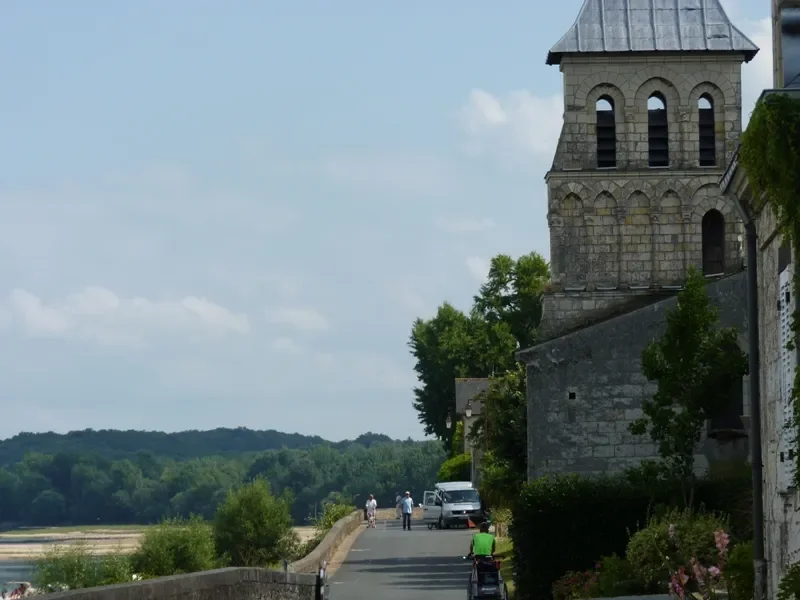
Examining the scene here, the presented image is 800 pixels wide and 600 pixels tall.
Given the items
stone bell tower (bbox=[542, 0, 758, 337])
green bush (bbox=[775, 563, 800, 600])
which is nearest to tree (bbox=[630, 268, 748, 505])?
stone bell tower (bbox=[542, 0, 758, 337])

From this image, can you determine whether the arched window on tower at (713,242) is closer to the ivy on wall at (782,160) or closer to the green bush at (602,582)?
the green bush at (602,582)

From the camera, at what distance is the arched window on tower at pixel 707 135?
3538 centimetres

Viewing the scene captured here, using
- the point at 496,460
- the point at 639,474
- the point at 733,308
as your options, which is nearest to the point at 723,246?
the point at 733,308

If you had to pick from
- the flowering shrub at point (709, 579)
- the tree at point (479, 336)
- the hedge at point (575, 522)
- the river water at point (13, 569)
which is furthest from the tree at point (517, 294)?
the river water at point (13, 569)

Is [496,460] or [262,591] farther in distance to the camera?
[496,460]

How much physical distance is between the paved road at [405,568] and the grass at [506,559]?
0.83m

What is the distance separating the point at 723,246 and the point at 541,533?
11593 mm

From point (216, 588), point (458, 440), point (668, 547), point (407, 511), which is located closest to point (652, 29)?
point (668, 547)

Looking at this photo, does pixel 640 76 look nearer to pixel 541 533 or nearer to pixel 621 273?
pixel 621 273

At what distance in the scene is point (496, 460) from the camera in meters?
37.4

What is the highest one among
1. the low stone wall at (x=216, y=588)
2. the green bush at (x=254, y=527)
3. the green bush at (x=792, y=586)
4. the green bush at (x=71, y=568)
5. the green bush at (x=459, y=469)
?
the green bush at (x=459, y=469)

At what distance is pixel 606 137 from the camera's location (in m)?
35.2

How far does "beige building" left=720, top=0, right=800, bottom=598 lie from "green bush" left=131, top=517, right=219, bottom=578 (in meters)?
48.7

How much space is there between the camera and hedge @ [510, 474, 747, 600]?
25.8 m
